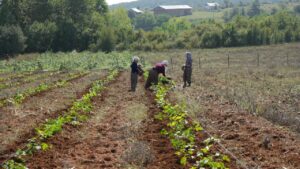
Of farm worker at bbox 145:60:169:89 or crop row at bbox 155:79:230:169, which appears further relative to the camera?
farm worker at bbox 145:60:169:89

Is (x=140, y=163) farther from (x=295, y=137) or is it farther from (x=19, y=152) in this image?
(x=295, y=137)

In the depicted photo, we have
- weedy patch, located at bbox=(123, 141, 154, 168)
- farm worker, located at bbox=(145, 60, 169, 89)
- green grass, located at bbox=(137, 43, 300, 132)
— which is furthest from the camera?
farm worker, located at bbox=(145, 60, 169, 89)

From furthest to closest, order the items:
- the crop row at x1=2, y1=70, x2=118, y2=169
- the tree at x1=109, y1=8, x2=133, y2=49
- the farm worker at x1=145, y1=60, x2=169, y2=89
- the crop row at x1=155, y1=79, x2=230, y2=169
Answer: the tree at x1=109, y1=8, x2=133, y2=49 → the farm worker at x1=145, y1=60, x2=169, y2=89 → the crop row at x1=2, y1=70, x2=118, y2=169 → the crop row at x1=155, y1=79, x2=230, y2=169

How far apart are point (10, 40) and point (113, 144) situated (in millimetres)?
51212

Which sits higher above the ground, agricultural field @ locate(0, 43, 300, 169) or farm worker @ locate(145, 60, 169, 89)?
farm worker @ locate(145, 60, 169, 89)

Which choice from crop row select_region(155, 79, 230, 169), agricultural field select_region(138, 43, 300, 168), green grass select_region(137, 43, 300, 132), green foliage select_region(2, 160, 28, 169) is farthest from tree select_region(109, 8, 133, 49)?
green foliage select_region(2, 160, 28, 169)

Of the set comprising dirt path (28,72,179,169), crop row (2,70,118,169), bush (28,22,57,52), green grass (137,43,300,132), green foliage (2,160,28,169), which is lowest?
green grass (137,43,300,132)

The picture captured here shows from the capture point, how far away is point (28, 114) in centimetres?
1496

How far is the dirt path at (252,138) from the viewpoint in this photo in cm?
875

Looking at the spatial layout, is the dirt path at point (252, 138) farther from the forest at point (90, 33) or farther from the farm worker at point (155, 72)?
the forest at point (90, 33)

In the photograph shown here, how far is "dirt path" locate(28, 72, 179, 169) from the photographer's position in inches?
352

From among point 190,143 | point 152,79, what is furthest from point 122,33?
point 190,143

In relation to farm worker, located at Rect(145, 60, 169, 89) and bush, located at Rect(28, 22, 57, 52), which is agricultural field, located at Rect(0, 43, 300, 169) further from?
bush, located at Rect(28, 22, 57, 52)

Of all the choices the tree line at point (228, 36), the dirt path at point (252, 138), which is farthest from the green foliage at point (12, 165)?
the tree line at point (228, 36)
